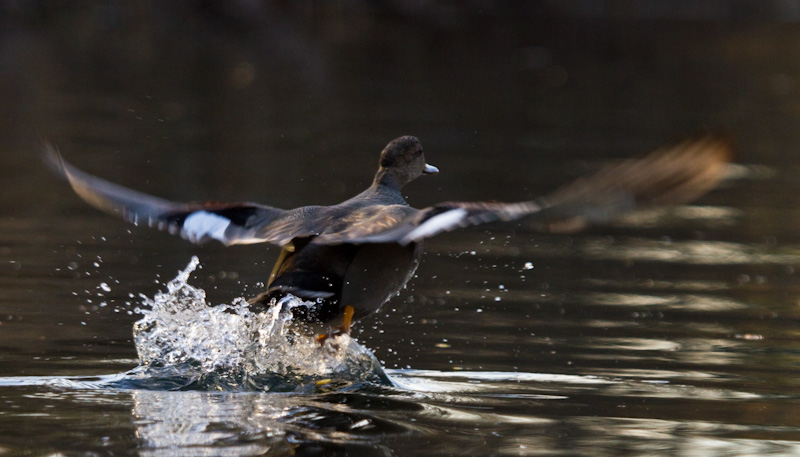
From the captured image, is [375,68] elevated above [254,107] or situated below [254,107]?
above

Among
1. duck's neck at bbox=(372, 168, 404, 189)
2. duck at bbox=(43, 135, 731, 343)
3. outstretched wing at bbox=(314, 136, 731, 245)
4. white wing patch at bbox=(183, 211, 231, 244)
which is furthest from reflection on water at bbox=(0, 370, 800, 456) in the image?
duck's neck at bbox=(372, 168, 404, 189)

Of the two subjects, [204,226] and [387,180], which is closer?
[204,226]

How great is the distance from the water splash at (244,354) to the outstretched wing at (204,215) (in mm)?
368

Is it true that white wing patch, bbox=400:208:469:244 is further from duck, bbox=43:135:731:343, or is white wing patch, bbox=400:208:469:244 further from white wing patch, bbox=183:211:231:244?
white wing patch, bbox=183:211:231:244

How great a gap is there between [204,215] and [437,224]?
1.45 meters

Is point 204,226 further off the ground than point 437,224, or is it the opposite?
point 204,226

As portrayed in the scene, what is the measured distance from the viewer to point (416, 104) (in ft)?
69.2

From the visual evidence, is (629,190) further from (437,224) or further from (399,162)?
(399,162)

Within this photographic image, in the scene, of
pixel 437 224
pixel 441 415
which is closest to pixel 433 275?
pixel 441 415

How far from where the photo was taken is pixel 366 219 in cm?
616

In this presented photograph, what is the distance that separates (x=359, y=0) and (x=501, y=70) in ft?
56.5

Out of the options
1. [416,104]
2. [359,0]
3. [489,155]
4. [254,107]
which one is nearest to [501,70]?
[416,104]

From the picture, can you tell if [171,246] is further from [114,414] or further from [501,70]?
[501,70]

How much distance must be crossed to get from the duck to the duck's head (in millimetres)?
23
